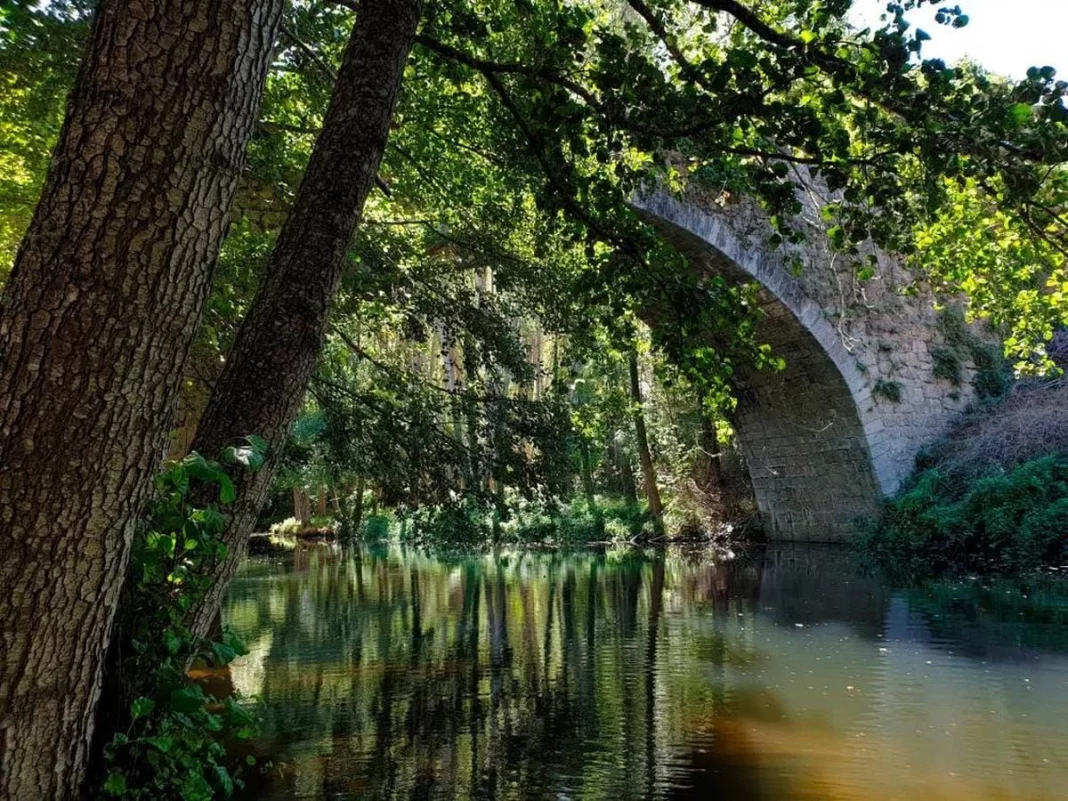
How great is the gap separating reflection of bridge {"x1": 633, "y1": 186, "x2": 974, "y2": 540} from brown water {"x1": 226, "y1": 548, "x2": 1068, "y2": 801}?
406 centimetres

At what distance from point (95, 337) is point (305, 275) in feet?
2.25

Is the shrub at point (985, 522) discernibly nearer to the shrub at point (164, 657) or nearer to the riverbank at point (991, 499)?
the riverbank at point (991, 499)

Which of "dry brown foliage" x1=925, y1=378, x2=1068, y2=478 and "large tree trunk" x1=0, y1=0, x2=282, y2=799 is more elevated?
"dry brown foliage" x1=925, y1=378, x2=1068, y2=478

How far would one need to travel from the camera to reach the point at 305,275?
2.03 m

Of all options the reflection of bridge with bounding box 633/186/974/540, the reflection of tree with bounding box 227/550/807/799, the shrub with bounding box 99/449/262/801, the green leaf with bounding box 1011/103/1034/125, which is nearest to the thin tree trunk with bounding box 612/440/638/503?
the reflection of bridge with bounding box 633/186/974/540

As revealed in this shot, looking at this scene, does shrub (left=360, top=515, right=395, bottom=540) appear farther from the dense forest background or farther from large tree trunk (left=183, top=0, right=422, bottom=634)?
large tree trunk (left=183, top=0, right=422, bottom=634)

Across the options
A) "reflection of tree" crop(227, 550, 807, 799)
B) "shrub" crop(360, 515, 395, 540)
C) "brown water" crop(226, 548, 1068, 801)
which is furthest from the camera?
"shrub" crop(360, 515, 395, 540)

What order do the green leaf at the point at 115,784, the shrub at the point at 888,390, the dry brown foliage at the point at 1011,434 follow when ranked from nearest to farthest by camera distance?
the green leaf at the point at 115,784 → the dry brown foliage at the point at 1011,434 → the shrub at the point at 888,390

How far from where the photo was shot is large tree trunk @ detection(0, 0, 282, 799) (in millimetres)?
1364

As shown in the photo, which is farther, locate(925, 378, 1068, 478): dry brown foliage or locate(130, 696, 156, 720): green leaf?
locate(925, 378, 1068, 478): dry brown foliage

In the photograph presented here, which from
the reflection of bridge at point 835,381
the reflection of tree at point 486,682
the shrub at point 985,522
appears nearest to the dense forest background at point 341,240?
the reflection of tree at point 486,682

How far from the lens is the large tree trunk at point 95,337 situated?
53.7 inches

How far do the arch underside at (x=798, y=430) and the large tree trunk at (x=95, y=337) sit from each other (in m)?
9.79

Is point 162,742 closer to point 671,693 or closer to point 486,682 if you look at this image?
point 671,693
